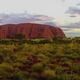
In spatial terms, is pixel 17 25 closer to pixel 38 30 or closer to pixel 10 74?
pixel 38 30

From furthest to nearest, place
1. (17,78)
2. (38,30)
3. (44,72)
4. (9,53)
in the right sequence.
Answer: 1. (38,30)
2. (9,53)
3. (44,72)
4. (17,78)

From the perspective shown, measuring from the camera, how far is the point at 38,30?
148875 millimetres

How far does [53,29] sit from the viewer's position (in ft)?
518

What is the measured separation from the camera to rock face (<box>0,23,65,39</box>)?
14488 cm

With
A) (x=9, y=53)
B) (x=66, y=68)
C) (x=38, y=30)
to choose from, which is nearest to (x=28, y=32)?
(x=38, y=30)

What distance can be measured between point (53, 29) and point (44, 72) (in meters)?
134

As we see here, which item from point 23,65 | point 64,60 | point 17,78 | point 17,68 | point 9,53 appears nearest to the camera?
point 17,78

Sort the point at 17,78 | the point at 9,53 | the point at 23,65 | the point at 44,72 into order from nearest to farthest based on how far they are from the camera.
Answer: the point at 17,78 < the point at 44,72 < the point at 23,65 < the point at 9,53

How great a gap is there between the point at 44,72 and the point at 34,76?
1.38 m

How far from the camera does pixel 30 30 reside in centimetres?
15275

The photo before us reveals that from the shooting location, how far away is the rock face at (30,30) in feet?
475

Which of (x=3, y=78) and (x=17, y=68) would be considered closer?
(x=3, y=78)

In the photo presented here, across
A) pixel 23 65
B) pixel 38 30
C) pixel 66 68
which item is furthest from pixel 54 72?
pixel 38 30

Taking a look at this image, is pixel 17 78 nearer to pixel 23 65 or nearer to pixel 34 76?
pixel 34 76
